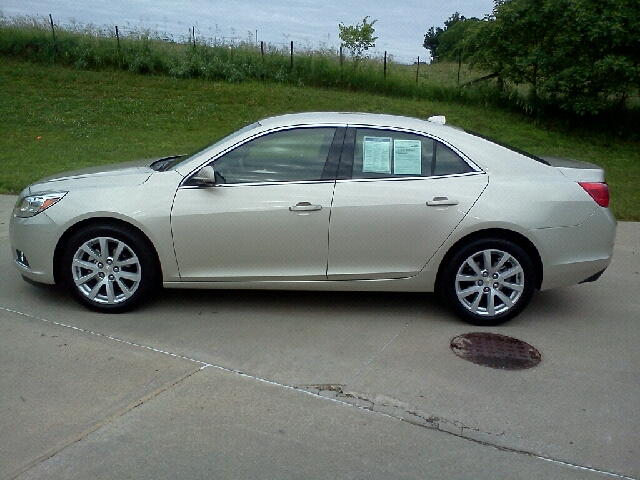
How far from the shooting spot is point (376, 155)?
207 inches

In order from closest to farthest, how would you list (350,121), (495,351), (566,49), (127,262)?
(495,351), (127,262), (350,121), (566,49)

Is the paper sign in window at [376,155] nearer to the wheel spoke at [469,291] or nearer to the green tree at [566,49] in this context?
the wheel spoke at [469,291]

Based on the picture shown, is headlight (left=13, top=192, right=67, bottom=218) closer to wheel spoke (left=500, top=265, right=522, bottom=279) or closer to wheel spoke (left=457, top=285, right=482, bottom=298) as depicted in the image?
wheel spoke (left=457, top=285, right=482, bottom=298)

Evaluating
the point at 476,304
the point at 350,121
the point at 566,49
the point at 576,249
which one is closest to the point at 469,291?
the point at 476,304

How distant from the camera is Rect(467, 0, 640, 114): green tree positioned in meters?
15.4

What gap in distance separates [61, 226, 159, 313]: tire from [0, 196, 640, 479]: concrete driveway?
144mm

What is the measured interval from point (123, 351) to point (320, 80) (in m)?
17.5

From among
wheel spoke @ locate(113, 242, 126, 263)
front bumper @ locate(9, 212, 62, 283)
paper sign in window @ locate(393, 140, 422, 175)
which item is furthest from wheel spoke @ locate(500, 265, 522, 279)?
front bumper @ locate(9, 212, 62, 283)

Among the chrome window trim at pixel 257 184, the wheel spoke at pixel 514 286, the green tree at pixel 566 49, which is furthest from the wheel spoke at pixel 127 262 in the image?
the green tree at pixel 566 49

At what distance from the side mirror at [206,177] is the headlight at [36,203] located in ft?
3.50

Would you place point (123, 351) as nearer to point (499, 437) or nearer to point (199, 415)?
point (199, 415)

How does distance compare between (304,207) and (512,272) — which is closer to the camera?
(304,207)

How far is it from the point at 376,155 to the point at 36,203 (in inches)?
106

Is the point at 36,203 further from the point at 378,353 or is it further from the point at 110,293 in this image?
the point at 378,353
